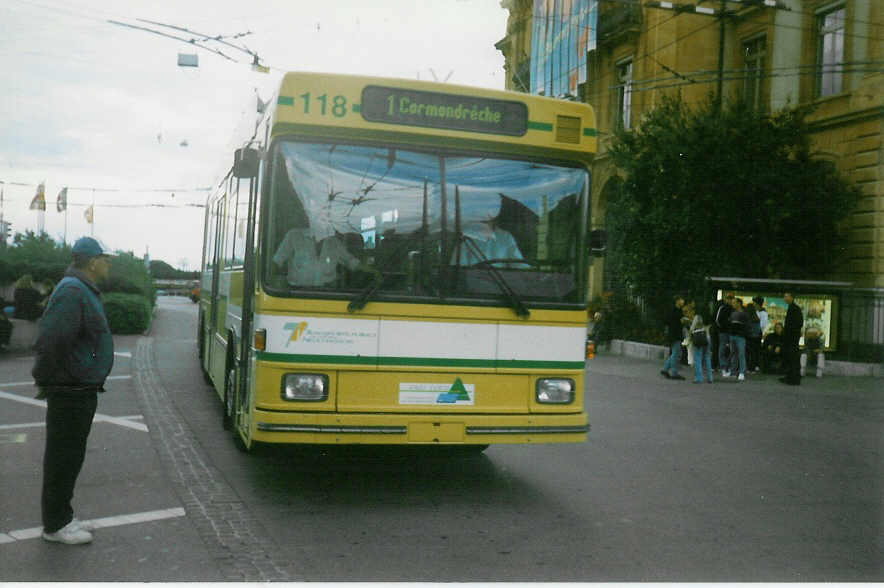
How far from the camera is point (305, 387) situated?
638 cm

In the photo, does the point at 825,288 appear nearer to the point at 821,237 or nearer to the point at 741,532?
the point at 821,237

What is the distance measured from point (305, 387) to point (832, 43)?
1794cm

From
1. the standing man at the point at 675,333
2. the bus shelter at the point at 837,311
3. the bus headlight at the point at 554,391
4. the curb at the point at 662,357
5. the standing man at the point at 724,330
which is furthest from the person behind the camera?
the bus shelter at the point at 837,311

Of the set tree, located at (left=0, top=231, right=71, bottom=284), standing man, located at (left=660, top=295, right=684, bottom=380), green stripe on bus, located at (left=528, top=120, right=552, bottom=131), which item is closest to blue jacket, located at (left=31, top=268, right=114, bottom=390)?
green stripe on bus, located at (left=528, top=120, right=552, bottom=131)

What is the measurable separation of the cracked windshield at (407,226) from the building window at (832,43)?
15.2 metres

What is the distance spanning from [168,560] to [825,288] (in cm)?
1758

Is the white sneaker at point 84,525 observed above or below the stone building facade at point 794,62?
below

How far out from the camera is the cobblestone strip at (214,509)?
506cm

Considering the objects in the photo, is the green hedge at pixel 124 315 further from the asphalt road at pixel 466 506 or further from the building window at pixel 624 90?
the building window at pixel 624 90

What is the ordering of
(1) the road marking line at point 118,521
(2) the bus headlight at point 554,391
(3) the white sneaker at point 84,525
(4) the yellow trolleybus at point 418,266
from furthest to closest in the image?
(2) the bus headlight at point 554,391 < (4) the yellow trolleybus at point 418,266 < (1) the road marking line at point 118,521 < (3) the white sneaker at point 84,525

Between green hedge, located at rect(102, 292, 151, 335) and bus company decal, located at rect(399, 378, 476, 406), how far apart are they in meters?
19.7

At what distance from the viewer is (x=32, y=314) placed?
1830cm

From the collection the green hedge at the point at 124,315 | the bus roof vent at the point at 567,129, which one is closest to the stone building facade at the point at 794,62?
the bus roof vent at the point at 567,129

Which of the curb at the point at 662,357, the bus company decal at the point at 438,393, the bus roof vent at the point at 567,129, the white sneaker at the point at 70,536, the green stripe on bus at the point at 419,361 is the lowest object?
the white sneaker at the point at 70,536
